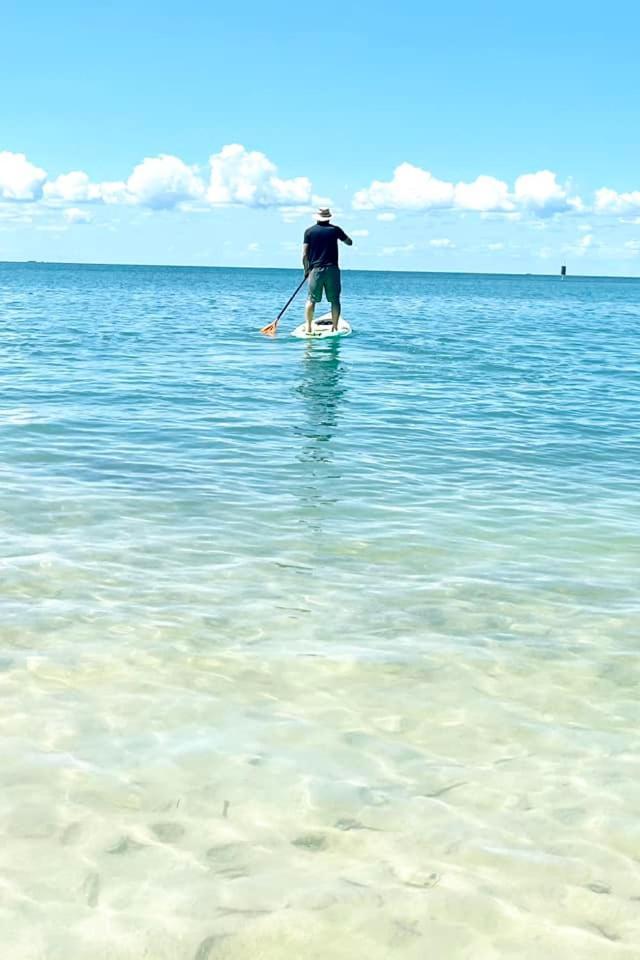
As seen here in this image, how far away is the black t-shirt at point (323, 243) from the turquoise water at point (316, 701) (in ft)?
33.1

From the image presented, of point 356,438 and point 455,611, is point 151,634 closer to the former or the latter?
point 455,611

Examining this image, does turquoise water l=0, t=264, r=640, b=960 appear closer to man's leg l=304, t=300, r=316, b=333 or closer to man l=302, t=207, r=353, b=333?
man l=302, t=207, r=353, b=333

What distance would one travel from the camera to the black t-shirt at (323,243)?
2069 cm

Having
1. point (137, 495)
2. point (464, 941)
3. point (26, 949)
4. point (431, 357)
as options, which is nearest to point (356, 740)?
point (464, 941)

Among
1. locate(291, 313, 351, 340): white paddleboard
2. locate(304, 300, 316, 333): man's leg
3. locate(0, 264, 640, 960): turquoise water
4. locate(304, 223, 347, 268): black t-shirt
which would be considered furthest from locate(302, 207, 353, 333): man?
locate(0, 264, 640, 960): turquoise water

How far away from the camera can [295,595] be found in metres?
6.22

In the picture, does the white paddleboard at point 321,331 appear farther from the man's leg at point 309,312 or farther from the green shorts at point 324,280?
the green shorts at point 324,280

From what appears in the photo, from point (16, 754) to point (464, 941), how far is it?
6.69ft

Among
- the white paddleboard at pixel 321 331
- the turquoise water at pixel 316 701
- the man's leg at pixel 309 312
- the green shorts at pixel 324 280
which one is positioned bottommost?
the turquoise water at pixel 316 701

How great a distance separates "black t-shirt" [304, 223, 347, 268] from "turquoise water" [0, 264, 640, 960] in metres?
10.1

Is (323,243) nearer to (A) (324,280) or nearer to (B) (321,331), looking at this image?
(A) (324,280)

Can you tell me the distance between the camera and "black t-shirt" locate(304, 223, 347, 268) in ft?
67.9

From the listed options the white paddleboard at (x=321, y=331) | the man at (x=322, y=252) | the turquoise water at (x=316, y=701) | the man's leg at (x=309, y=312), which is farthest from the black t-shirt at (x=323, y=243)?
the turquoise water at (x=316, y=701)

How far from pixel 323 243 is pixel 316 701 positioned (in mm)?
17247
